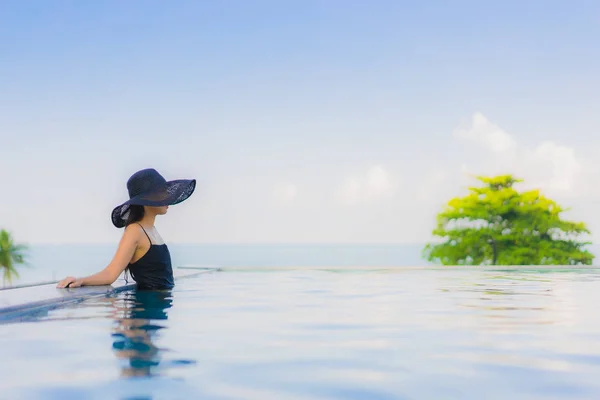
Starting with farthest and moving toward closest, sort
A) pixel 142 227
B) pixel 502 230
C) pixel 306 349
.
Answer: pixel 502 230 → pixel 142 227 → pixel 306 349

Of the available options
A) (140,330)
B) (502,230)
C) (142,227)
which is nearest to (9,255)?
(502,230)

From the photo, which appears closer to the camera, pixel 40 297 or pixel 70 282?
pixel 40 297

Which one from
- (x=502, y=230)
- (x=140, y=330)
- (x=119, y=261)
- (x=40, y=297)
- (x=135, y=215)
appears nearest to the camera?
(x=140, y=330)

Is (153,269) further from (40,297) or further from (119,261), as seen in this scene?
(40,297)

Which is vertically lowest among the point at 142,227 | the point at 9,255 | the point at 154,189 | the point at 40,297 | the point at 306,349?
the point at 306,349

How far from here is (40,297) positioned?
5.73m

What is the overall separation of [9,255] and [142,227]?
30.4 meters

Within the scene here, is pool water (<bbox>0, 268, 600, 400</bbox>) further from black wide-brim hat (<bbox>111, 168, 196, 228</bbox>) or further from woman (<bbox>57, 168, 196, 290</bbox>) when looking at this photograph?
black wide-brim hat (<bbox>111, 168, 196, 228</bbox>)

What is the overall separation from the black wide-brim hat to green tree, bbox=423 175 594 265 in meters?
23.0

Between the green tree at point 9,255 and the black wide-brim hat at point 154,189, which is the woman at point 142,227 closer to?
the black wide-brim hat at point 154,189

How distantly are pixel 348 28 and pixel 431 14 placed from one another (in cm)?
618

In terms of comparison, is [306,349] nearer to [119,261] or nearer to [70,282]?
[119,261]

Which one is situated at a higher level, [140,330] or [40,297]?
[40,297]

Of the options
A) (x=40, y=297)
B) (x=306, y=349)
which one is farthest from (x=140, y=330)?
(x=40, y=297)
